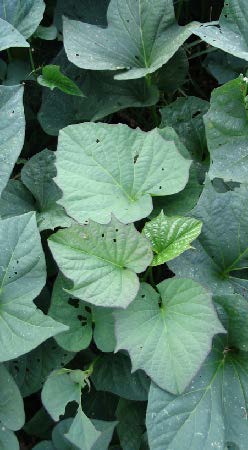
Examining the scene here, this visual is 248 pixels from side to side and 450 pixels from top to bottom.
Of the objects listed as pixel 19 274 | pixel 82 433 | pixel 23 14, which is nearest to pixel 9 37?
pixel 23 14

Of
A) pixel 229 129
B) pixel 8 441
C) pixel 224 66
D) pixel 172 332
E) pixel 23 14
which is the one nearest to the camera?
pixel 172 332

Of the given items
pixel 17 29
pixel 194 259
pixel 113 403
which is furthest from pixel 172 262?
pixel 17 29

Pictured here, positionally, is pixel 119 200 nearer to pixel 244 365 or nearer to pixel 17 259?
pixel 17 259

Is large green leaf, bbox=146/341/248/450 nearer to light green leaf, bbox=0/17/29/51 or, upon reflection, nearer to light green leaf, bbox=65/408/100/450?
light green leaf, bbox=65/408/100/450

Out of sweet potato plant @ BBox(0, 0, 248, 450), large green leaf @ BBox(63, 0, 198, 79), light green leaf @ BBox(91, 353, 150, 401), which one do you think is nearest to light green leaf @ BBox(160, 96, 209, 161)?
sweet potato plant @ BBox(0, 0, 248, 450)

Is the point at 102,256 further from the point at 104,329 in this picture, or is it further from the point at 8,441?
the point at 8,441
